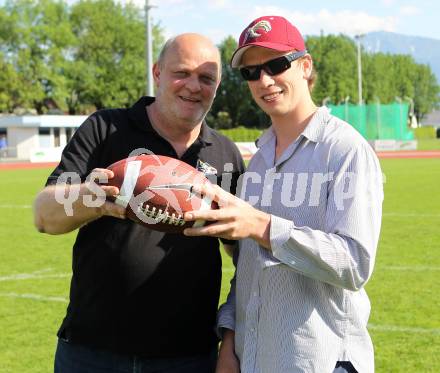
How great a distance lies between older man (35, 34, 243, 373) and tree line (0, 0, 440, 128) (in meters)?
49.6

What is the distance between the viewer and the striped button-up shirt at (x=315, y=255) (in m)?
2.32

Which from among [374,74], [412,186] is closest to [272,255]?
[412,186]

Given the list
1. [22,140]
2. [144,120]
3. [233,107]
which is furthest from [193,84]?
[233,107]

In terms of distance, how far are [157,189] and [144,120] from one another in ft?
2.65

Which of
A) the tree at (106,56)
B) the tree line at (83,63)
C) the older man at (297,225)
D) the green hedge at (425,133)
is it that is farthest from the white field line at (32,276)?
the green hedge at (425,133)

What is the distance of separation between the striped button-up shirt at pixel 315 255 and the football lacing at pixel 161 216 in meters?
0.30

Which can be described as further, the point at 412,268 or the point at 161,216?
the point at 412,268

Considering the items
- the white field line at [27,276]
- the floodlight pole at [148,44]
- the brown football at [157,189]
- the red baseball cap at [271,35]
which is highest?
the floodlight pole at [148,44]

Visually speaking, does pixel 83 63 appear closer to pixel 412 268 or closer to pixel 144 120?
pixel 412 268

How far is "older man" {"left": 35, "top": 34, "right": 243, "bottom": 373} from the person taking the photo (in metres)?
3.07

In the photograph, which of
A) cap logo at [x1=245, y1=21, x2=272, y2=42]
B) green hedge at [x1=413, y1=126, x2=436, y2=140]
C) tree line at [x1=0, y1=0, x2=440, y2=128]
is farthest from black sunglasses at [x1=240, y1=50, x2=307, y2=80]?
green hedge at [x1=413, y1=126, x2=436, y2=140]

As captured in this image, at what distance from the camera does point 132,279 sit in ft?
10.1

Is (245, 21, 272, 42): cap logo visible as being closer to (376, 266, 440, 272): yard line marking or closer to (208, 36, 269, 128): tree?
(376, 266, 440, 272): yard line marking

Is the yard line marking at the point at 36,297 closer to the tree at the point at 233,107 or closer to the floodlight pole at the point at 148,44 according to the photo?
the floodlight pole at the point at 148,44
